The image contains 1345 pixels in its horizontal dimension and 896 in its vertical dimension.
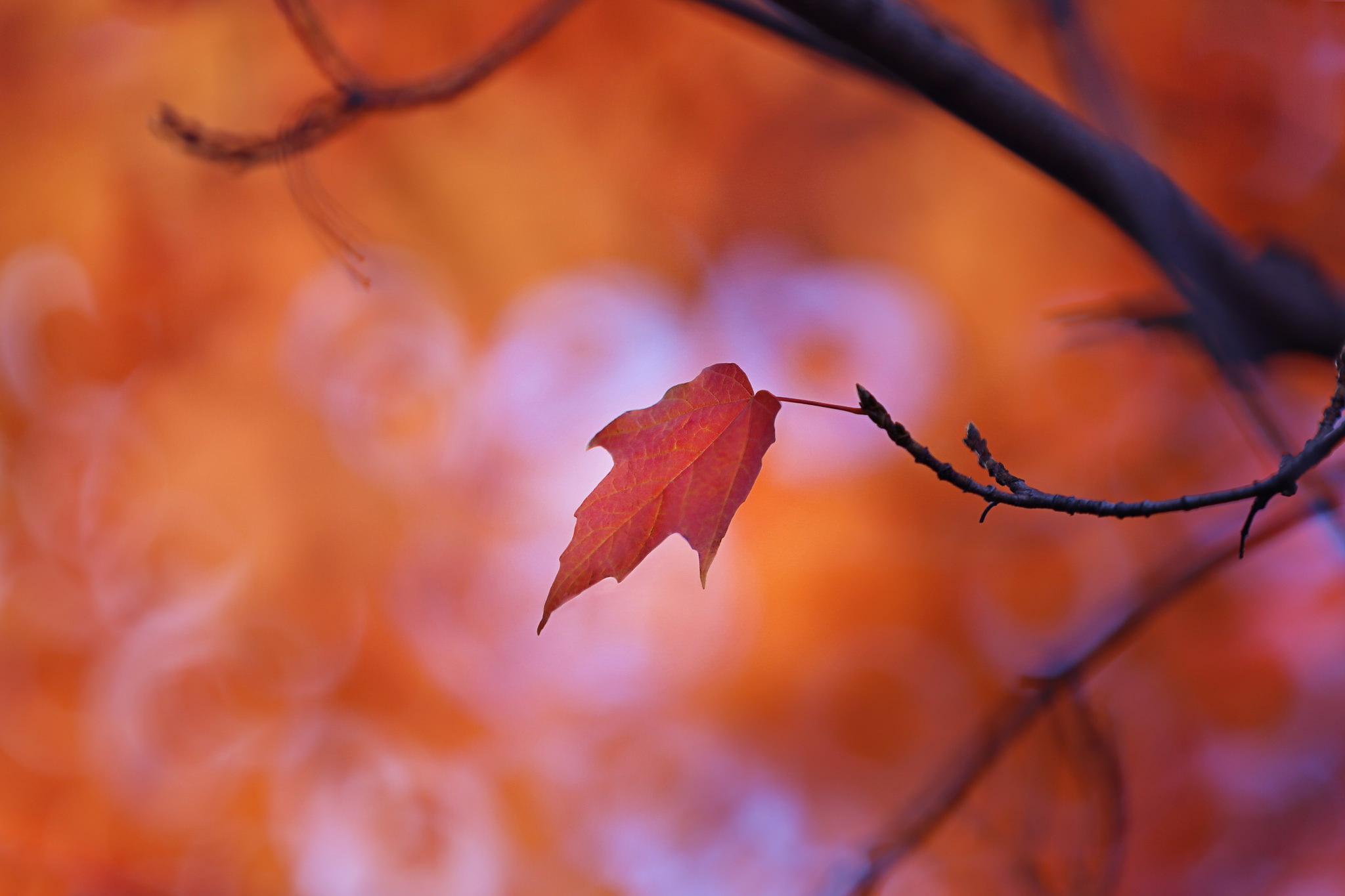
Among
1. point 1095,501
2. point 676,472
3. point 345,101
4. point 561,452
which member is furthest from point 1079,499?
point 561,452

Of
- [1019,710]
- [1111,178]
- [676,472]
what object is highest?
[1111,178]

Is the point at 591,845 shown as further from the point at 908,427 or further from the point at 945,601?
the point at 908,427

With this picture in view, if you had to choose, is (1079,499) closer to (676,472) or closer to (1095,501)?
(1095,501)

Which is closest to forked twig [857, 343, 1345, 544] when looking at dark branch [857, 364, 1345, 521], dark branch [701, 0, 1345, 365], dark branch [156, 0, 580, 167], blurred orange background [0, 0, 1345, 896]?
dark branch [857, 364, 1345, 521]

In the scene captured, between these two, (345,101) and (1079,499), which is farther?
(345,101)

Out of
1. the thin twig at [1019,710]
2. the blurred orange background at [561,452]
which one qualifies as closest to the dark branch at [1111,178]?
the thin twig at [1019,710]

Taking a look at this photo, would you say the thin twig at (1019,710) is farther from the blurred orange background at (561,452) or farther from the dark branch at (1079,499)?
the dark branch at (1079,499)

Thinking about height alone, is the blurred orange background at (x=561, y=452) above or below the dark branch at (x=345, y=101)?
below
